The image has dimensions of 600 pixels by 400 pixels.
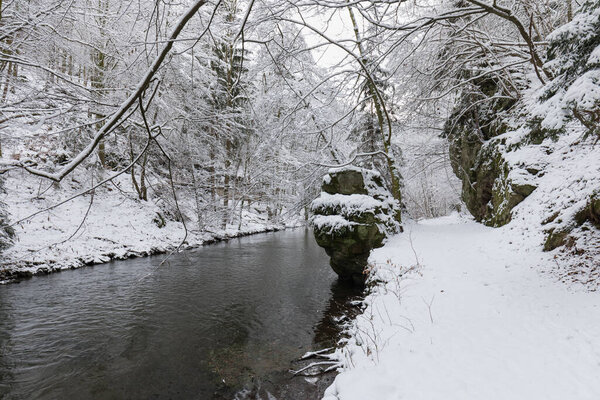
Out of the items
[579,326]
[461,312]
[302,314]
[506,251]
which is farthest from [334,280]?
[579,326]

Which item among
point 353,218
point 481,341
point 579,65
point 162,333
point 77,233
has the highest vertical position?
point 579,65

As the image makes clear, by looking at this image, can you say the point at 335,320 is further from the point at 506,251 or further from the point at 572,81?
the point at 572,81

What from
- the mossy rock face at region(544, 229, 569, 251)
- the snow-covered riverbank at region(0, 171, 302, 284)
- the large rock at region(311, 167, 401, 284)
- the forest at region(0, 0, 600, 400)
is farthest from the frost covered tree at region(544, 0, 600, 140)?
the snow-covered riverbank at region(0, 171, 302, 284)

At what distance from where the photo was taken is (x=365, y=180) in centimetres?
1015

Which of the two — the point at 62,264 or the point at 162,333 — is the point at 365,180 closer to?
the point at 162,333

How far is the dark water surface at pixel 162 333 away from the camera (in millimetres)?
4141

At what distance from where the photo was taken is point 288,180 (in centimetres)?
1517

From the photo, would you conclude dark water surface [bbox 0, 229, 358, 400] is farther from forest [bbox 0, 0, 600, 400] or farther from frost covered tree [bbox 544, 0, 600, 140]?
frost covered tree [bbox 544, 0, 600, 140]

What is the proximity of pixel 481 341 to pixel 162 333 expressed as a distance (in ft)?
18.5

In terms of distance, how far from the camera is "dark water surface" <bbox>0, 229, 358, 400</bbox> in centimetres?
414

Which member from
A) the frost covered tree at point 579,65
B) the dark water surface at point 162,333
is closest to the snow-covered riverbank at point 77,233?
the dark water surface at point 162,333

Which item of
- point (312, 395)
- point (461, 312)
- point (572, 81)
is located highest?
point (572, 81)

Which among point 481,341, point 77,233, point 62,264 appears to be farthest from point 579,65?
point 77,233

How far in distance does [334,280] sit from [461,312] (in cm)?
615
